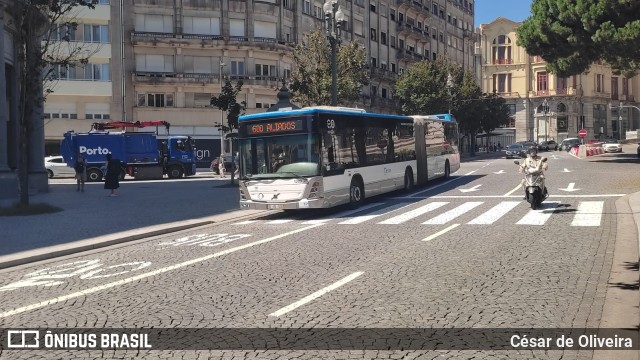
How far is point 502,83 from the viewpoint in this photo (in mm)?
95125

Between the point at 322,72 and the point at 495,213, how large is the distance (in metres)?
25.2

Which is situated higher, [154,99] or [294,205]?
[154,99]

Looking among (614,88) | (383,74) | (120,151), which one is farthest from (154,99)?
(614,88)

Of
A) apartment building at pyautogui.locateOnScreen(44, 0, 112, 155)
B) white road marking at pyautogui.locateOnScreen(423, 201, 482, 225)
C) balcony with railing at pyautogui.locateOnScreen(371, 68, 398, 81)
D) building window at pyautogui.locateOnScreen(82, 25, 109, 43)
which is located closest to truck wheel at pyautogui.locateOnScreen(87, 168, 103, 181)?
apartment building at pyautogui.locateOnScreen(44, 0, 112, 155)

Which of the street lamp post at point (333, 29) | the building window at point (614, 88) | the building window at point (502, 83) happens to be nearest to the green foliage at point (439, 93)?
the building window at point (502, 83)

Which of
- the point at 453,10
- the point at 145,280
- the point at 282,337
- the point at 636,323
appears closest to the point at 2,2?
the point at 145,280

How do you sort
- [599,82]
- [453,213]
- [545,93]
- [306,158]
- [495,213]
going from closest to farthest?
[495,213] → [453,213] → [306,158] → [545,93] → [599,82]

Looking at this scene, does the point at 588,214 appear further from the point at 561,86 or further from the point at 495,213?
the point at 561,86

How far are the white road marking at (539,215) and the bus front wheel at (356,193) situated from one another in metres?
4.88

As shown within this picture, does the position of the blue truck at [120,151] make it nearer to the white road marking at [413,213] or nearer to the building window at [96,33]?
the building window at [96,33]

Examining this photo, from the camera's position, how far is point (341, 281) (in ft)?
26.1

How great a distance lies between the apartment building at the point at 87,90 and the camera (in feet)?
159

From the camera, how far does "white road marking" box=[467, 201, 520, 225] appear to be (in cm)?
1366

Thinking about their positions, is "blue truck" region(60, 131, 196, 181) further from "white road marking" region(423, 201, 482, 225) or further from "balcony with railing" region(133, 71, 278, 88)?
"white road marking" region(423, 201, 482, 225)
